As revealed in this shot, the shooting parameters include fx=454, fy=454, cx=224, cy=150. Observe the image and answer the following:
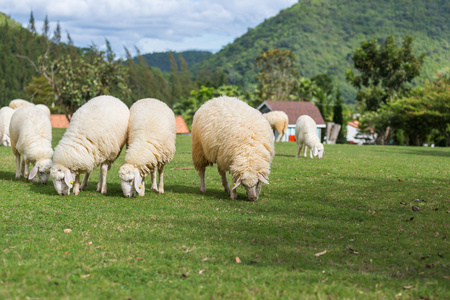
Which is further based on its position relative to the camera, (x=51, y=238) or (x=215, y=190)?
(x=215, y=190)

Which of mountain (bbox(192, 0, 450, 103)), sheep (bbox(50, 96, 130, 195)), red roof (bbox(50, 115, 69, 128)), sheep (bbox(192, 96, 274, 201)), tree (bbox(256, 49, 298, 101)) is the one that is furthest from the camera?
mountain (bbox(192, 0, 450, 103))

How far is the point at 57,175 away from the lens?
9773mm

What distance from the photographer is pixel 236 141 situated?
9828 millimetres

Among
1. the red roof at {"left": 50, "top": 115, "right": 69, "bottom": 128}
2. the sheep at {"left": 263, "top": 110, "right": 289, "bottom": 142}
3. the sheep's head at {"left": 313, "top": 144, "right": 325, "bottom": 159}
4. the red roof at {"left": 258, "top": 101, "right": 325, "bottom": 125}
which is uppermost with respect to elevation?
the red roof at {"left": 258, "top": 101, "right": 325, "bottom": 125}

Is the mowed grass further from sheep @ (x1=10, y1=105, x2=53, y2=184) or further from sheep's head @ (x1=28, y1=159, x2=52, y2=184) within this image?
sheep @ (x1=10, y1=105, x2=53, y2=184)

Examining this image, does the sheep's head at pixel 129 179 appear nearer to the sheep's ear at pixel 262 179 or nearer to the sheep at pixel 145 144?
the sheep at pixel 145 144

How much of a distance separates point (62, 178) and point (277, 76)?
251 ft

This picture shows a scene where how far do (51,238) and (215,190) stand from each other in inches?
217

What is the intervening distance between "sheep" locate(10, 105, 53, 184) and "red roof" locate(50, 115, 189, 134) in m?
43.9

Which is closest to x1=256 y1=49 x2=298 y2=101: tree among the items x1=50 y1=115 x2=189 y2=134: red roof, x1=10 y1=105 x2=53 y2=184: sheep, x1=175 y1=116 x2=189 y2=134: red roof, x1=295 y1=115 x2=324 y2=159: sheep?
x1=175 y1=116 x2=189 y2=134: red roof

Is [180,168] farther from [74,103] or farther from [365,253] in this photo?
[74,103]

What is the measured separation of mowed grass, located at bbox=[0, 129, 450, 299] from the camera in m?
4.82

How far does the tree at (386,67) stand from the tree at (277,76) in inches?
704

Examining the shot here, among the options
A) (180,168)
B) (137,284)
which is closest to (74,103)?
(180,168)
